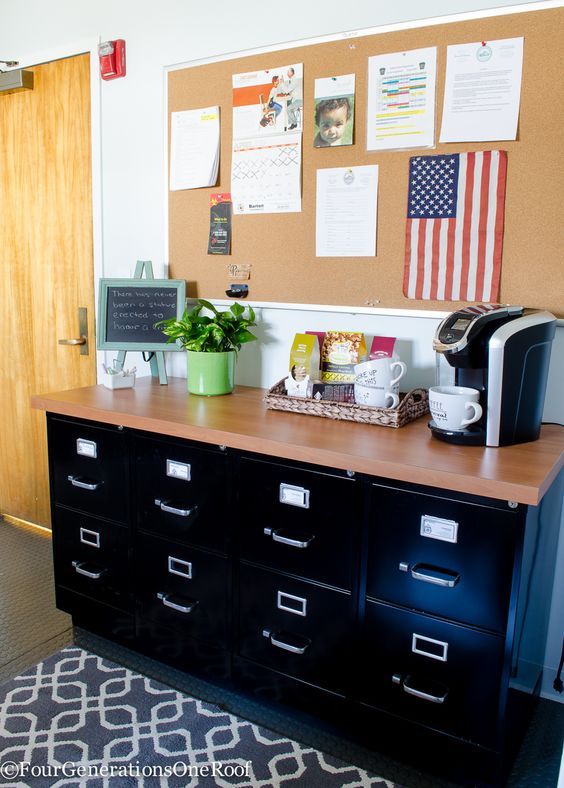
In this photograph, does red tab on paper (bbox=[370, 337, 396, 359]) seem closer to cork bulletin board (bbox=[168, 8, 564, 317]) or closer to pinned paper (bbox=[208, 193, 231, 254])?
cork bulletin board (bbox=[168, 8, 564, 317])

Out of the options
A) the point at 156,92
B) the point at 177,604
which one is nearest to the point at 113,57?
the point at 156,92

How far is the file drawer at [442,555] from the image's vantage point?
1.37 meters

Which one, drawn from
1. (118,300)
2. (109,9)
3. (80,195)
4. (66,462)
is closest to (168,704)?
(66,462)

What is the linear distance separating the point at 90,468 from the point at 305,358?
0.76 metres

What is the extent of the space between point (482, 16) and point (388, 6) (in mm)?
293

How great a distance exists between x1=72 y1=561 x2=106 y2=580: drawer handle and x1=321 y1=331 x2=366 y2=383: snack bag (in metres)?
0.96

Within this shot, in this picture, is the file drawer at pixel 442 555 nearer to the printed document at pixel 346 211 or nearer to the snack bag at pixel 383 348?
the snack bag at pixel 383 348

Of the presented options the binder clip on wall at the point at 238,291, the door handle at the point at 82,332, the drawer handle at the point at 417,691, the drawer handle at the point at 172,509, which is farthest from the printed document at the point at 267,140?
the drawer handle at the point at 417,691

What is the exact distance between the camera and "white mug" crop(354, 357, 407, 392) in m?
1.76

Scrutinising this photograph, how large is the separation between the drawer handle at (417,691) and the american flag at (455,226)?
1045 mm

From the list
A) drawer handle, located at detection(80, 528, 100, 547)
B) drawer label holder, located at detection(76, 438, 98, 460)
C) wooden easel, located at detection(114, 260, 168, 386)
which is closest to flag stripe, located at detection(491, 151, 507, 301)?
wooden easel, located at detection(114, 260, 168, 386)

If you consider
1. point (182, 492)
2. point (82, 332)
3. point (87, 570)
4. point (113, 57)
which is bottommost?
point (87, 570)

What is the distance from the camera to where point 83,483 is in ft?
6.73

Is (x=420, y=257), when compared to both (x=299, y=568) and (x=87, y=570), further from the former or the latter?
(x=87, y=570)
